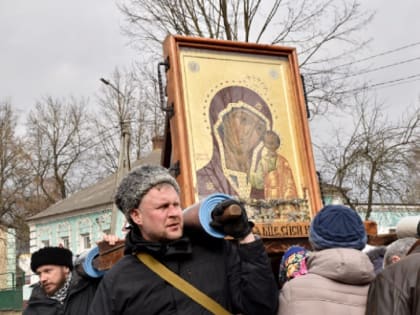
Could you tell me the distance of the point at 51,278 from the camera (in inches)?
144

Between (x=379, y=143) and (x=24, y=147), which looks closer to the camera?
(x=379, y=143)

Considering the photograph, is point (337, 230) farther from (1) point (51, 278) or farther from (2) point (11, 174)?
(2) point (11, 174)

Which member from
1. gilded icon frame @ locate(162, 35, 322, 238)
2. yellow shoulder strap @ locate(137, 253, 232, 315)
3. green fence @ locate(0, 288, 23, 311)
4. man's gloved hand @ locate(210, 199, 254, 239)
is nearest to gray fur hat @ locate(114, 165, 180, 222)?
yellow shoulder strap @ locate(137, 253, 232, 315)

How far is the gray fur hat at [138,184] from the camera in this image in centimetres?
257

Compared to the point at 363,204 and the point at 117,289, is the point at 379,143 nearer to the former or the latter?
the point at 363,204

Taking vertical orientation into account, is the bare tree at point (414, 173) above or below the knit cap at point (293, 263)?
above

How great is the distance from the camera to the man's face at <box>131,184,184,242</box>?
97.9 inches

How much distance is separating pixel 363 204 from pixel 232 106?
12.1 m

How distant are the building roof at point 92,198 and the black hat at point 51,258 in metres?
20.3

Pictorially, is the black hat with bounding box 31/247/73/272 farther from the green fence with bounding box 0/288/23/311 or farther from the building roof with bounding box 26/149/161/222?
the green fence with bounding box 0/288/23/311

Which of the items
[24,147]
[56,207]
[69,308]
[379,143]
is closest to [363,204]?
[379,143]

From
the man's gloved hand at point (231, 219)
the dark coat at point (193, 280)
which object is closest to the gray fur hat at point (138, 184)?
the dark coat at point (193, 280)

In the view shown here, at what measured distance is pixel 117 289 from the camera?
2436mm

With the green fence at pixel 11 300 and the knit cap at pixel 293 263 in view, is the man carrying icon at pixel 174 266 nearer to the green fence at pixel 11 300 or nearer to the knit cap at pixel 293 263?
the knit cap at pixel 293 263
